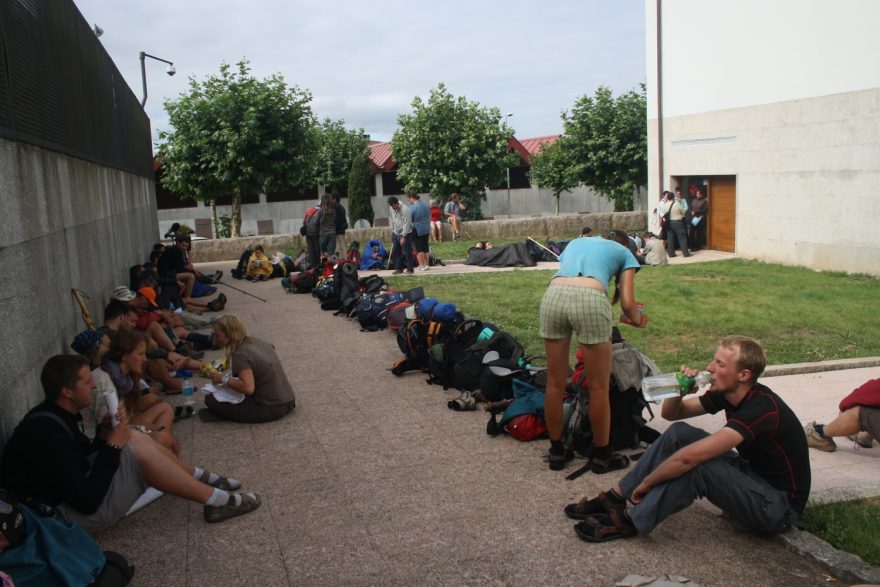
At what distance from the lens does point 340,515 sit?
4770mm

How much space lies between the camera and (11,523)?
351 centimetres

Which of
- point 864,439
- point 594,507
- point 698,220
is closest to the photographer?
point 594,507

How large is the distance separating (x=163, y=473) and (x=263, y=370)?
2.04 m

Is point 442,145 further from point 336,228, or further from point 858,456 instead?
point 858,456

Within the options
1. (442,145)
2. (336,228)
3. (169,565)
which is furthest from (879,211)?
(442,145)

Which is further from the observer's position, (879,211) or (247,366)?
(879,211)

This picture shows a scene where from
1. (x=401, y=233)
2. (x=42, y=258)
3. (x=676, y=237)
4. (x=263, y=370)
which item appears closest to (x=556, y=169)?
(x=676, y=237)

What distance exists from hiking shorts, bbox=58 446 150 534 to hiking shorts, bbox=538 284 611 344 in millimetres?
2642

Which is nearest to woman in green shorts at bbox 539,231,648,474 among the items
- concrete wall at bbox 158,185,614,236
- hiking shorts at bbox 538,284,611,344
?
hiking shorts at bbox 538,284,611,344

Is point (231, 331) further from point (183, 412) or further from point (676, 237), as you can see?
point (676, 237)

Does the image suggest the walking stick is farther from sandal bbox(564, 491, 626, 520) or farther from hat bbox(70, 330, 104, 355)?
sandal bbox(564, 491, 626, 520)

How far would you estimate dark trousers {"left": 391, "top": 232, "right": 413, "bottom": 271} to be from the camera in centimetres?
1752

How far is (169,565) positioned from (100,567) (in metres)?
0.52

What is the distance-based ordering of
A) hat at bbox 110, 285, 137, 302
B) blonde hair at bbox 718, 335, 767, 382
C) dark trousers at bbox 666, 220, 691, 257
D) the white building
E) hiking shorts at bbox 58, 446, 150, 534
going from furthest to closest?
1. dark trousers at bbox 666, 220, 691, 257
2. the white building
3. hat at bbox 110, 285, 137, 302
4. hiking shorts at bbox 58, 446, 150, 534
5. blonde hair at bbox 718, 335, 767, 382
